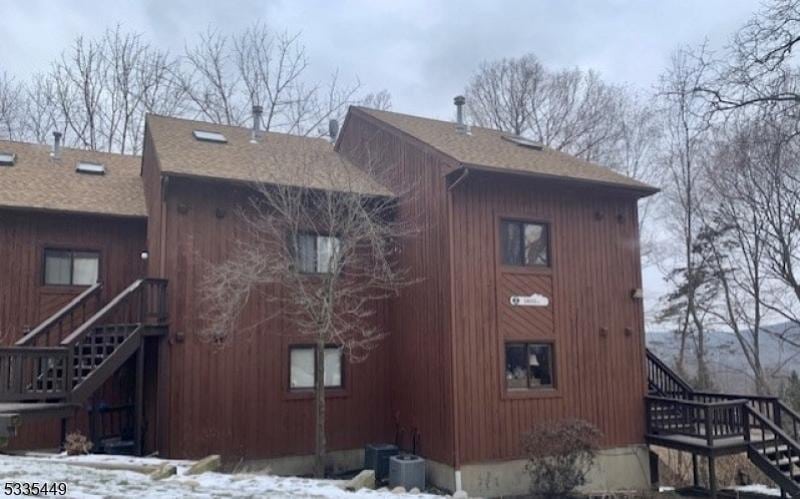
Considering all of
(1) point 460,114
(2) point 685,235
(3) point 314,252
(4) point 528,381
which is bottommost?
(4) point 528,381

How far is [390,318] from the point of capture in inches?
Result: 499

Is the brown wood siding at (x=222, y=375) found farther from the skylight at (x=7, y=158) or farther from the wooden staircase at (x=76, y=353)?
the skylight at (x=7, y=158)

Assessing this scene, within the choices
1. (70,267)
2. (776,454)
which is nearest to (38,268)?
(70,267)

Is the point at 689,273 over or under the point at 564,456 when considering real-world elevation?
over

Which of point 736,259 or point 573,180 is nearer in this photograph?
point 573,180

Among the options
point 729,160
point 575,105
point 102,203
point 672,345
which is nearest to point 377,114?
point 102,203

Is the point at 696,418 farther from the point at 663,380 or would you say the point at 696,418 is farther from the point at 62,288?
the point at 62,288

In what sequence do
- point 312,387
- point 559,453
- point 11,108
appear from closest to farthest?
point 559,453 < point 312,387 < point 11,108

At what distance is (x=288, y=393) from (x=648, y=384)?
287 inches

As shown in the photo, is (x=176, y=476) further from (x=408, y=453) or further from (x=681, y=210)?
(x=681, y=210)

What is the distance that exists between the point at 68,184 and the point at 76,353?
415 cm

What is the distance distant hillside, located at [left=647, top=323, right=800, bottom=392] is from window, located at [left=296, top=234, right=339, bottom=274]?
17086 millimetres

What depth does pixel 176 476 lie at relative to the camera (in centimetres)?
751

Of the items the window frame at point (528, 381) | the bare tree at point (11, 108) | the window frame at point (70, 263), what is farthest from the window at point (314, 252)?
the bare tree at point (11, 108)
